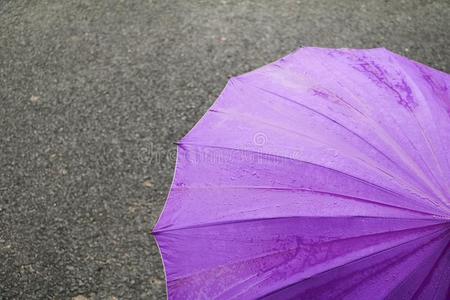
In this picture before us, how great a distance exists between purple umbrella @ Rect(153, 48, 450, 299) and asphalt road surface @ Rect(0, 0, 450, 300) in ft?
3.98

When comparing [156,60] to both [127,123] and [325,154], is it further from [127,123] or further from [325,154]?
[325,154]

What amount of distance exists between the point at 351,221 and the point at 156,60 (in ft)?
8.78

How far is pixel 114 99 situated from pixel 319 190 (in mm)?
2359

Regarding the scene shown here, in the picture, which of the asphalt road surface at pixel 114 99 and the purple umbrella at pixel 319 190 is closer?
the purple umbrella at pixel 319 190

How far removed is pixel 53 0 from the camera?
4.36 metres

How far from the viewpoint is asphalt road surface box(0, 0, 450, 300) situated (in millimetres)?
2910

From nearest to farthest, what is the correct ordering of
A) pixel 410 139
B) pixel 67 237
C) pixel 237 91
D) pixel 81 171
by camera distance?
pixel 410 139 → pixel 237 91 → pixel 67 237 → pixel 81 171

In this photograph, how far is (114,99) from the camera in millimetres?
3643

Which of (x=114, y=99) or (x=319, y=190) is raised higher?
(x=114, y=99)

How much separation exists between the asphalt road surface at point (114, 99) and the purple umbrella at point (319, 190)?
1213mm

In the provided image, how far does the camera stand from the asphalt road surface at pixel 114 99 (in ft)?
9.55

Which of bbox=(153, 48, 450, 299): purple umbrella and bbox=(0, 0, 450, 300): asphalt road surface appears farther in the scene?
bbox=(0, 0, 450, 300): asphalt road surface

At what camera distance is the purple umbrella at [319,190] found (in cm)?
153

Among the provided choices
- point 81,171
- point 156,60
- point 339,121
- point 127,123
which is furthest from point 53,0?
point 339,121
